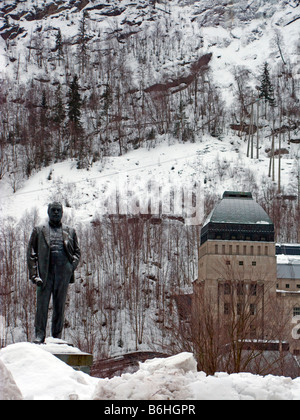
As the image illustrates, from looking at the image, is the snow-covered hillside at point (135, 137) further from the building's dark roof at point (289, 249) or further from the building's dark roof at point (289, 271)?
the building's dark roof at point (289, 271)

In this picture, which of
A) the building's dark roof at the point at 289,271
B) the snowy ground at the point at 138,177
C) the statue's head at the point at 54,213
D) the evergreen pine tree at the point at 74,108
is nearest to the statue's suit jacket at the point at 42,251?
the statue's head at the point at 54,213

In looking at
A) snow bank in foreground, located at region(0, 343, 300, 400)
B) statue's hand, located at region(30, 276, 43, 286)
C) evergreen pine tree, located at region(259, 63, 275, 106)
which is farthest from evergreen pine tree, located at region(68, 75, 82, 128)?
snow bank in foreground, located at region(0, 343, 300, 400)

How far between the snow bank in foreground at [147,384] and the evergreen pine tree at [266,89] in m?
82.3

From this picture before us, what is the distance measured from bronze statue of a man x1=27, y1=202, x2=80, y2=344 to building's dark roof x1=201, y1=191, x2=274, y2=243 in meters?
42.6

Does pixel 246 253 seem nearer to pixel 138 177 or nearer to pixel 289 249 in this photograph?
pixel 289 249

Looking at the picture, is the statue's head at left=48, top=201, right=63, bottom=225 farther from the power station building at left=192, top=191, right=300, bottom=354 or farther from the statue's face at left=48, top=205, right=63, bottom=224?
the power station building at left=192, top=191, right=300, bottom=354

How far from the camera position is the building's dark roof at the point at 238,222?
54.6 m

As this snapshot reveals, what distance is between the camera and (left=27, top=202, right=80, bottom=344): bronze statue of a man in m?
11.2

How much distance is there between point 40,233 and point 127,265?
40.0 metres

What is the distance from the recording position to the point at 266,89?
88.6 m

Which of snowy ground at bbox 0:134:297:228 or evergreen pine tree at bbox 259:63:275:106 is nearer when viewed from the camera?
snowy ground at bbox 0:134:297:228

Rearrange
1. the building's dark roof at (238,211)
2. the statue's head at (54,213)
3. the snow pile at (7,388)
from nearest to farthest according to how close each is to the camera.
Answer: the snow pile at (7,388)
the statue's head at (54,213)
the building's dark roof at (238,211)

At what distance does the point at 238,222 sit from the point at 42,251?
1781 inches

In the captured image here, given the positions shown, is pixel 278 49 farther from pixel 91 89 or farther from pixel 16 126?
pixel 16 126
